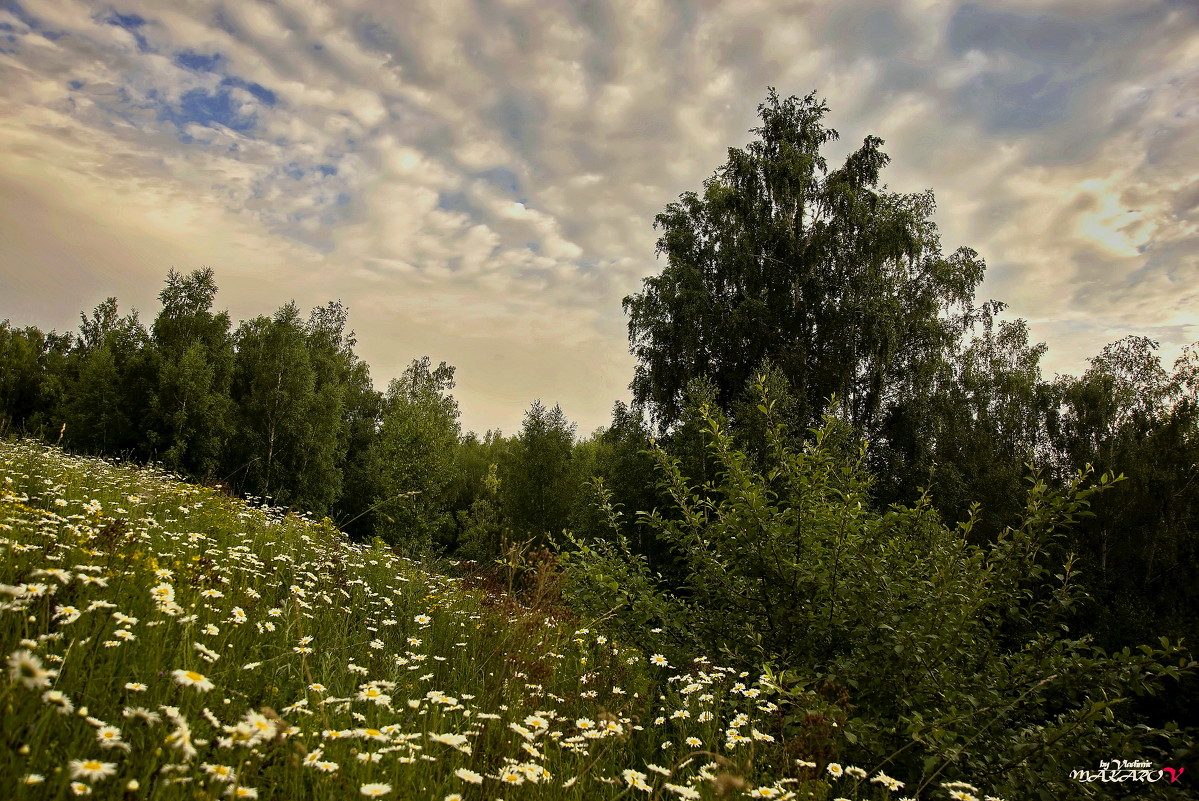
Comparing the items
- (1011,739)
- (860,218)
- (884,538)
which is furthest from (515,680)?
(860,218)

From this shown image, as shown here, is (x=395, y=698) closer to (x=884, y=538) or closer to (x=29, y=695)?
(x=29, y=695)

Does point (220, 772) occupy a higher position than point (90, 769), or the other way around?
point (90, 769)

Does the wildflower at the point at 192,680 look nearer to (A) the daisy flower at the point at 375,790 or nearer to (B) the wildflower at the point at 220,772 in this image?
(B) the wildflower at the point at 220,772

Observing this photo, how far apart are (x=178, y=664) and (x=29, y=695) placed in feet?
2.66

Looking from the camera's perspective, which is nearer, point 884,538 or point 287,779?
point 287,779

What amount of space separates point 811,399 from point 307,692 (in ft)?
73.0

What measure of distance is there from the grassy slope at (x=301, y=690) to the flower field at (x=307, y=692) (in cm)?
2

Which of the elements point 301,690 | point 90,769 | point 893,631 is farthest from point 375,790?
point 893,631

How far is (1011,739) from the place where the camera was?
3498mm

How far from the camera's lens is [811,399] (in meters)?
22.9

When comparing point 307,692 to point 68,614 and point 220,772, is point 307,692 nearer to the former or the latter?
Result: point 68,614

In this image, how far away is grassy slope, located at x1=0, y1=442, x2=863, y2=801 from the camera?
71.9 inches

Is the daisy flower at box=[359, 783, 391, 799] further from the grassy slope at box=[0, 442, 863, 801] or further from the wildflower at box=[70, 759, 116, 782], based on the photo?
the wildflower at box=[70, 759, 116, 782]

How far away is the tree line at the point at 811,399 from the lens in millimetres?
21312
